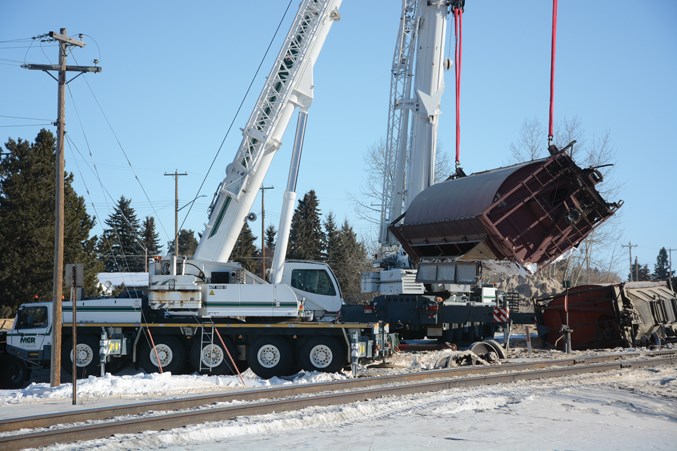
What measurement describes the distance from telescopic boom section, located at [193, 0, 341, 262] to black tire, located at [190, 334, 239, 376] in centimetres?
228

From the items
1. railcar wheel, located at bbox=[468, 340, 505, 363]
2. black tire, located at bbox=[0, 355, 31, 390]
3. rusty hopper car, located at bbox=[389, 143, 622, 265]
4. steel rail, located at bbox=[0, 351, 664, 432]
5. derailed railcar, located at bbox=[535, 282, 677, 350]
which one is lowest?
black tire, located at bbox=[0, 355, 31, 390]

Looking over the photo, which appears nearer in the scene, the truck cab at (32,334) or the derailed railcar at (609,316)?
the truck cab at (32,334)

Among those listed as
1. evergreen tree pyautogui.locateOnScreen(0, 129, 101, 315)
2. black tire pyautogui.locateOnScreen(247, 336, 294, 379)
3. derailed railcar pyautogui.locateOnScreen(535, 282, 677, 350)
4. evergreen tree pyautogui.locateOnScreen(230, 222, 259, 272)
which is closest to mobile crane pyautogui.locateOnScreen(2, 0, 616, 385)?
black tire pyautogui.locateOnScreen(247, 336, 294, 379)

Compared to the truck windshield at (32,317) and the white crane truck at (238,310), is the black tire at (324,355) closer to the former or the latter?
the white crane truck at (238,310)

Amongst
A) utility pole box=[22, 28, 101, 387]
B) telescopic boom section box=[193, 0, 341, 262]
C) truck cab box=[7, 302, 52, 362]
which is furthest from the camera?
telescopic boom section box=[193, 0, 341, 262]

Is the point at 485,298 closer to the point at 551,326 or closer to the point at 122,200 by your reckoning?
the point at 551,326

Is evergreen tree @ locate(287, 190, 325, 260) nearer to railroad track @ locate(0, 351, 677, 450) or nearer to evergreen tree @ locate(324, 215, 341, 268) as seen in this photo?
evergreen tree @ locate(324, 215, 341, 268)

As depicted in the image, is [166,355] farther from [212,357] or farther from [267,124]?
[267,124]

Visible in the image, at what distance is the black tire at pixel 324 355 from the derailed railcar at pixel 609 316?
7712mm

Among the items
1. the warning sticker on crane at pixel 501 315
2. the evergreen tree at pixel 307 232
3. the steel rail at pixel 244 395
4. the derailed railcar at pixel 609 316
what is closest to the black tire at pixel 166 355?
the steel rail at pixel 244 395

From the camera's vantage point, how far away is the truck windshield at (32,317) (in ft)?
63.6

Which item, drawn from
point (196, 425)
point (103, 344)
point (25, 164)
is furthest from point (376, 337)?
point (25, 164)

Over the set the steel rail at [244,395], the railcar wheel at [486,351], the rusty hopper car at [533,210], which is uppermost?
the rusty hopper car at [533,210]

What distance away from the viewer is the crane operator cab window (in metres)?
20.2
